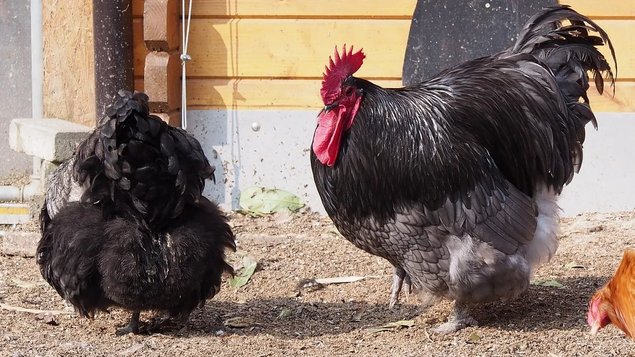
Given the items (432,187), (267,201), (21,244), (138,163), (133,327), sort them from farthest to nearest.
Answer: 1. (267,201)
2. (21,244)
3. (133,327)
4. (432,187)
5. (138,163)

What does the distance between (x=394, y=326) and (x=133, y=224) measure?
5.02 feet

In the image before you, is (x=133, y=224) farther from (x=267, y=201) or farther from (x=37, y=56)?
(x=37, y=56)

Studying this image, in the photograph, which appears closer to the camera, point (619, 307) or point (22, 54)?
point (619, 307)

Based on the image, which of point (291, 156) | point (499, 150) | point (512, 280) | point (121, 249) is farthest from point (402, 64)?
point (121, 249)

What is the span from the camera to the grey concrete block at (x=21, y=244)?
6.90 metres

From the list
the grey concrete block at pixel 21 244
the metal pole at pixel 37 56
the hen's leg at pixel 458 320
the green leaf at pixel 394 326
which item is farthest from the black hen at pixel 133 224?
the metal pole at pixel 37 56

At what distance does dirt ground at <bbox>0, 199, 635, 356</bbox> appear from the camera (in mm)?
5160

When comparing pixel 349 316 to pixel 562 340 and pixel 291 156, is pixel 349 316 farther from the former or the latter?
pixel 291 156

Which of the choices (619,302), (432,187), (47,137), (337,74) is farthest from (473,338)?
(47,137)

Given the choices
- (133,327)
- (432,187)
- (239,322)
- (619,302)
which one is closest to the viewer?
(619,302)

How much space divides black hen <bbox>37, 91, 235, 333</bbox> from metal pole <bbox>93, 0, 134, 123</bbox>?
7.49 ft

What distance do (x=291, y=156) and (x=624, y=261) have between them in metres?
3.69

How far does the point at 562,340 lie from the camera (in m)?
5.26

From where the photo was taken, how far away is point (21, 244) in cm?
693
